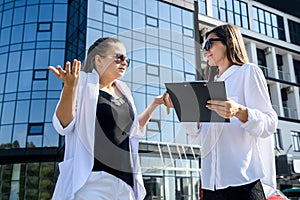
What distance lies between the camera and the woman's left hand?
1273 millimetres

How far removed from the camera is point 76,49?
60.8ft

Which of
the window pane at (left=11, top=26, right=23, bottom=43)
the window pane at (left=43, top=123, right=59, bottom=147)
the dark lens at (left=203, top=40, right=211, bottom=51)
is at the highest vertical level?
the window pane at (left=11, top=26, right=23, bottom=43)

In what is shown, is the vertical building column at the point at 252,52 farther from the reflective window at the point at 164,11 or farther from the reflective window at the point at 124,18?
the reflective window at the point at 124,18

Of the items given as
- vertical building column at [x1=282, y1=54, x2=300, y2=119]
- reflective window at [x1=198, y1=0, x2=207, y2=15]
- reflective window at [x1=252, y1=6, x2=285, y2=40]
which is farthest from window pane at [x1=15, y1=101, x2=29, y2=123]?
vertical building column at [x1=282, y1=54, x2=300, y2=119]

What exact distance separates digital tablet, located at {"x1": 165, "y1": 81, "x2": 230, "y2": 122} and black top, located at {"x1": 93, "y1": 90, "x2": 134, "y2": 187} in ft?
1.00

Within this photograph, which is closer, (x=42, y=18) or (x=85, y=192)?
(x=85, y=192)

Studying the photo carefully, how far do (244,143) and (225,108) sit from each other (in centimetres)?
28

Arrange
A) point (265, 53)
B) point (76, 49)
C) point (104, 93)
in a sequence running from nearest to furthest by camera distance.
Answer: point (104, 93), point (76, 49), point (265, 53)

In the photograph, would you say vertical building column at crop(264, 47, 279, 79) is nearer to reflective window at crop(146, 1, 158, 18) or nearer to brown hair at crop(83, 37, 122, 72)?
reflective window at crop(146, 1, 158, 18)

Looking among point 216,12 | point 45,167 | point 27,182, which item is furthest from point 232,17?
A: point 27,182

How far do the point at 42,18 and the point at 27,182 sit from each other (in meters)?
11.6

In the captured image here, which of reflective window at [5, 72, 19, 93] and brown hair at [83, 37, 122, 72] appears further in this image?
A: reflective window at [5, 72, 19, 93]

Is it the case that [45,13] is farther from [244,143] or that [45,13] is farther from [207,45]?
[244,143]

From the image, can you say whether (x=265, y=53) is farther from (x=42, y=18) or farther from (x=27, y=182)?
(x=27, y=182)
